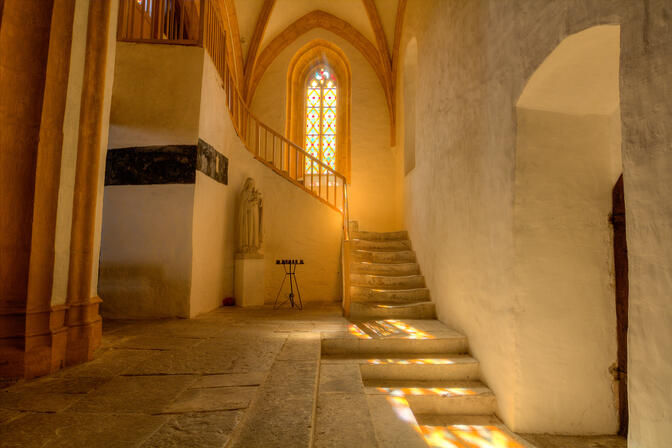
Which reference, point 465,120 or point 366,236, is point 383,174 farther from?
point 465,120

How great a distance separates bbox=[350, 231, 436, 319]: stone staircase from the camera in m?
5.19

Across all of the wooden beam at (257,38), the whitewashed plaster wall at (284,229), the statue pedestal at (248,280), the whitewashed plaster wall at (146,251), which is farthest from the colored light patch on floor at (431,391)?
the wooden beam at (257,38)

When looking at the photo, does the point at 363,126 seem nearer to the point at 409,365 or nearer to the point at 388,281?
the point at 388,281

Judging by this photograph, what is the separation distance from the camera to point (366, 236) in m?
7.26

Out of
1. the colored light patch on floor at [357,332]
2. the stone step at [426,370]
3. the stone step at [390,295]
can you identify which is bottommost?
the stone step at [426,370]

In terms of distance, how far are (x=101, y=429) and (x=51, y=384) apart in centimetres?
105

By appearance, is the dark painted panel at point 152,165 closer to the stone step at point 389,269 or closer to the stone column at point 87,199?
the stone column at point 87,199

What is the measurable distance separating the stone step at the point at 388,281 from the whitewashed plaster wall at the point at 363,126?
12.4 ft

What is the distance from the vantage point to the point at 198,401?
233 centimetres

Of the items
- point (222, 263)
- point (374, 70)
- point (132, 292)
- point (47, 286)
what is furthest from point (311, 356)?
point (374, 70)

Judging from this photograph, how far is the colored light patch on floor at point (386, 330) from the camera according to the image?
4.16 metres

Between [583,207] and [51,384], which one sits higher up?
[583,207]

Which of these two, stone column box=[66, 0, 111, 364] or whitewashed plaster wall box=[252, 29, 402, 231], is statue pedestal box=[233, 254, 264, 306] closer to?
whitewashed plaster wall box=[252, 29, 402, 231]

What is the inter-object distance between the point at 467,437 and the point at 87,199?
3848 mm
